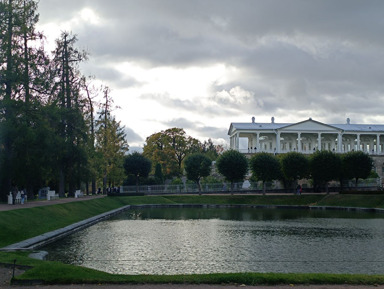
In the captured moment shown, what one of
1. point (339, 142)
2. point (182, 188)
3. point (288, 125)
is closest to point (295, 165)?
point (182, 188)

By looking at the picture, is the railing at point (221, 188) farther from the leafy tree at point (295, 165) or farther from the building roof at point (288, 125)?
the building roof at point (288, 125)

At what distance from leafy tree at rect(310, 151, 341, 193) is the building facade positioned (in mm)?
25910

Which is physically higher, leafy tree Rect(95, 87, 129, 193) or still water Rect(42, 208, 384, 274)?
leafy tree Rect(95, 87, 129, 193)

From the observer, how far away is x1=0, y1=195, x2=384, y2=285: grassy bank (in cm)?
1092

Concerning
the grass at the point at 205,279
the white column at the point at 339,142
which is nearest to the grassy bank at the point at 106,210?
the grass at the point at 205,279

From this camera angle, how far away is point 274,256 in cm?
1683

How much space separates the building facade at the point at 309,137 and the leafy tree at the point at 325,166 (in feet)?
85.0

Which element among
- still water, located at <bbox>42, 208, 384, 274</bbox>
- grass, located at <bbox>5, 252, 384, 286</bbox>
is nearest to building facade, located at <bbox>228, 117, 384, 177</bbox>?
still water, located at <bbox>42, 208, 384, 274</bbox>

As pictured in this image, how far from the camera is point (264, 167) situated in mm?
57094

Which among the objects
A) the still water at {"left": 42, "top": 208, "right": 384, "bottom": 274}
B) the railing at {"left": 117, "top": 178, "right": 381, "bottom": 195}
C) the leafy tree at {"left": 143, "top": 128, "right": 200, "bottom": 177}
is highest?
the leafy tree at {"left": 143, "top": 128, "right": 200, "bottom": 177}

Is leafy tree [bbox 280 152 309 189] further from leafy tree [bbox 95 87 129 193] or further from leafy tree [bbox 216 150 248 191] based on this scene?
leafy tree [bbox 95 87 129 193]

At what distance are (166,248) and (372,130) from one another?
78.6 m

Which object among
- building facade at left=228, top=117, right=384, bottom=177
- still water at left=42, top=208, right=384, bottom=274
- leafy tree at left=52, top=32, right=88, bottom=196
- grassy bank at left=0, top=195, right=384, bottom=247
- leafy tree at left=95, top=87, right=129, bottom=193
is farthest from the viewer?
building facade at left=228, top=117, right=384, bottom=177

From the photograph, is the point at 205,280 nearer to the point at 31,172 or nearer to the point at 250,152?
the point at 31,172
